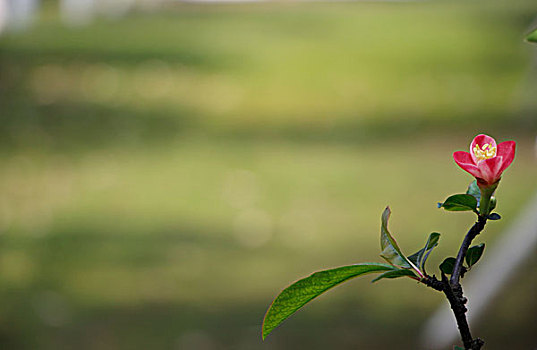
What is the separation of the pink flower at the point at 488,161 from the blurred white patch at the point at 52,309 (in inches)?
66.8

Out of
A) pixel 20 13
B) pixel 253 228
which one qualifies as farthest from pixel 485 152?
pixel 20 13

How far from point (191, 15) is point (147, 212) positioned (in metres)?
1.90

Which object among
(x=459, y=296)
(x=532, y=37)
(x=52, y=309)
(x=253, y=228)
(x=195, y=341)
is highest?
(x=253, y=228)

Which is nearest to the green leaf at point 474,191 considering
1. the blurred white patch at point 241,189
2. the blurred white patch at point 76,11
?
the blurred white patch at point 241,189

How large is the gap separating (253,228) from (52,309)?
0.80m

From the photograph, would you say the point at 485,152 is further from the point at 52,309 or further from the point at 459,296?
the point at 52,309

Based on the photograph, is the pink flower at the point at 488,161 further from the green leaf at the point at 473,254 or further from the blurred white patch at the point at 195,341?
the blurred white patch at the point at 195,341

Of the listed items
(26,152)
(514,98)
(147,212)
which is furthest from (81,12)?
(514,98)

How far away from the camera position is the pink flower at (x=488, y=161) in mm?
341

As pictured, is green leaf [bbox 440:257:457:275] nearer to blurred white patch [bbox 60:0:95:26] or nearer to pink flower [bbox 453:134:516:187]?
pink flower [bbox 453:134:516:187]

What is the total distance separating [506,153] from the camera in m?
0.35

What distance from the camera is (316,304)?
79.5 inches

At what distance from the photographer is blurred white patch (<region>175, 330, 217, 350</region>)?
1808mm

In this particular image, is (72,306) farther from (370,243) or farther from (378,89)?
(378,89)
